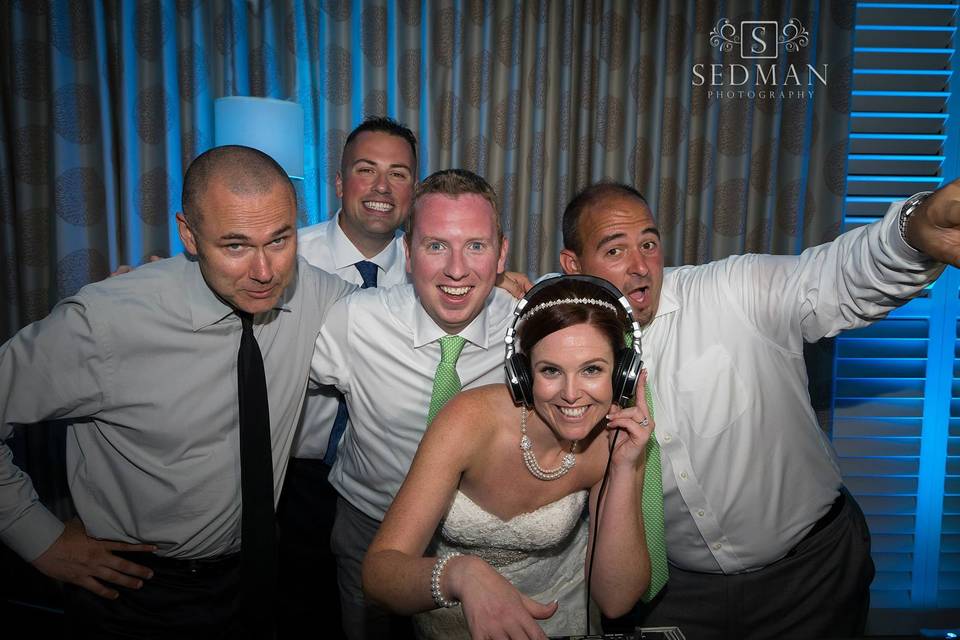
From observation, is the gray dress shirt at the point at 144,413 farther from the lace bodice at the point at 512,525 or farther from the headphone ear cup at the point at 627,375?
the headphone ear cup at the point at 627,375

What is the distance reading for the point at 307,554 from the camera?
3.11m

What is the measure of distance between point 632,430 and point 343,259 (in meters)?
1.79

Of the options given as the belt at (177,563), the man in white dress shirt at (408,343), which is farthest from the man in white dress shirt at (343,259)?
the belt at (177,563)

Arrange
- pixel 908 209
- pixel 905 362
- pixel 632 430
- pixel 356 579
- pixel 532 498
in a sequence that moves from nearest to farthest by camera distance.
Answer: pixel 908 209, pixel 632 430, pixel 532 498, pixel 356 579, pixel 905 362

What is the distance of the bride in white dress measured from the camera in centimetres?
145

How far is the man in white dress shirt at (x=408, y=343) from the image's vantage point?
6.69ft

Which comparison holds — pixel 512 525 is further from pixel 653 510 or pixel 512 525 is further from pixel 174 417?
pixel 174 417

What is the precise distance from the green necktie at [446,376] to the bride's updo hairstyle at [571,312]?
31 cm

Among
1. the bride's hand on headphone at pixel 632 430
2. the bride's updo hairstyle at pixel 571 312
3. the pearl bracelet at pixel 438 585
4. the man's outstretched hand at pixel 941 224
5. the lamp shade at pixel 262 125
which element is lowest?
the pearl bracelet at pixel 438 585

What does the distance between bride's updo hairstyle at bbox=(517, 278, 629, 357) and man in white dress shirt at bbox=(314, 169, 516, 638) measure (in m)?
0.31

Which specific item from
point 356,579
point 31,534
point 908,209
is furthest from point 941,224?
point 31,534

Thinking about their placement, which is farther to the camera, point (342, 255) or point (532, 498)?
point (342, 255)

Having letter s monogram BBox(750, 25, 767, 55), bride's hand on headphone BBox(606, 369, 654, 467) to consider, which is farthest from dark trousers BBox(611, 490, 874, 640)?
letter s monogram BBox(750, 25, 767, 55)

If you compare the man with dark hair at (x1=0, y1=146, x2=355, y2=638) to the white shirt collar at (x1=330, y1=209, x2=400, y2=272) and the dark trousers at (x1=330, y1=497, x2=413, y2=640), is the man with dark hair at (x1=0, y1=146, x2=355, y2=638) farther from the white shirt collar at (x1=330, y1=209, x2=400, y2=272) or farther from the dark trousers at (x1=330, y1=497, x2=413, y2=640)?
the white shirt collar at (x1=330, y1=209, x2=400, y2=272)
